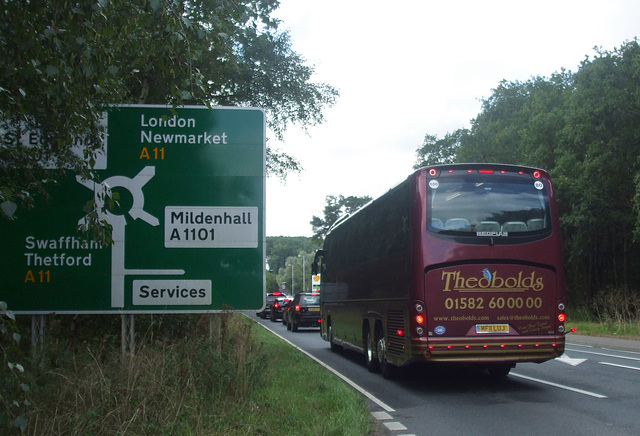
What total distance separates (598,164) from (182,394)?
31.4 meters

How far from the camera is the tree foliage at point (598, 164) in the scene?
33.4 metres

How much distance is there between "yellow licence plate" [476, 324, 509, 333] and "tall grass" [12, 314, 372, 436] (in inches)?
92.0

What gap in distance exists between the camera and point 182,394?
7605 millimetres

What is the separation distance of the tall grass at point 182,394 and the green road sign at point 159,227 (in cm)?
63

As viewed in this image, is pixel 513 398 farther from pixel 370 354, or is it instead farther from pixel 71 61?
pixel 71 61

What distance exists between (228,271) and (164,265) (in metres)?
0.86

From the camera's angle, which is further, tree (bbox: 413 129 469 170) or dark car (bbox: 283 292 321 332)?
tree (bbox: 413 129 469 170)

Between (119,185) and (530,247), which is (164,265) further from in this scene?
(530,247)

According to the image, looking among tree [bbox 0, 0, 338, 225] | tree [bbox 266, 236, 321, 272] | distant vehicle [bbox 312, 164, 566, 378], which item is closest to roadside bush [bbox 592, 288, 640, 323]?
distant vehicle [bbox 312, 164, 566, 378]

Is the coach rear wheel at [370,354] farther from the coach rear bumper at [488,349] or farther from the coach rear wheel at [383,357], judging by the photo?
the coach rear bumper at [488,349]

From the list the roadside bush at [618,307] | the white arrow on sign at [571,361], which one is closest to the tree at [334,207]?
the roadside bush at [618,307]

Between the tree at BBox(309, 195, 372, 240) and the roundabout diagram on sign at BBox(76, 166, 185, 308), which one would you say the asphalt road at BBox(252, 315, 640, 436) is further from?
the tree at BBox(309, 195, 372, 240)

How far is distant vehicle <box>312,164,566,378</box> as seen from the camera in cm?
1094

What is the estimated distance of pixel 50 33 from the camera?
16.2 feet
